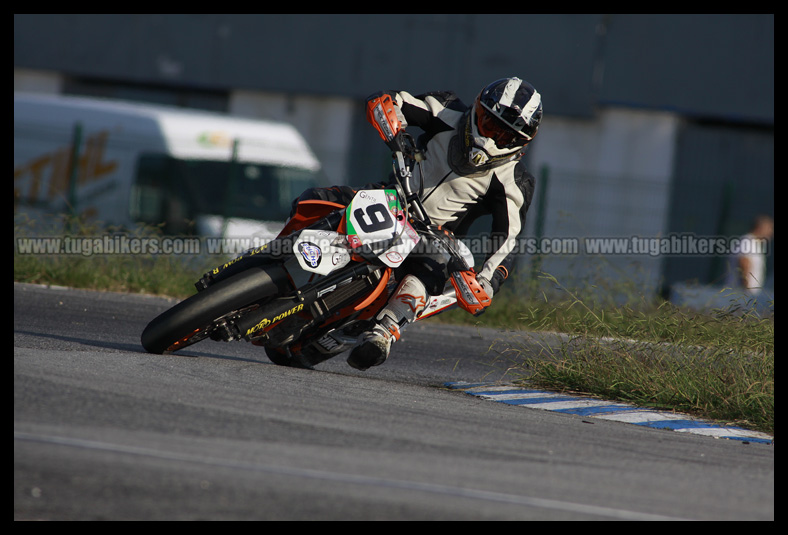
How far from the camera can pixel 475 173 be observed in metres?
6.10

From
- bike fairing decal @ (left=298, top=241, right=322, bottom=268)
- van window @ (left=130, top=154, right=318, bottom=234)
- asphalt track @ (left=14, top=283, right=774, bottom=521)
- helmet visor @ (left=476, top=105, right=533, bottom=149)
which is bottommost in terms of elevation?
van window @ (left=130, top=154, right=318, bottom=234)

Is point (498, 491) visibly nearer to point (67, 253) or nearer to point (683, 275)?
point (67, 253)

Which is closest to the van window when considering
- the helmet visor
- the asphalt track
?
the asphalt track

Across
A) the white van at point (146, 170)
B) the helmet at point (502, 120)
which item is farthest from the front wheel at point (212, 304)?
the white van at point (146, 170)

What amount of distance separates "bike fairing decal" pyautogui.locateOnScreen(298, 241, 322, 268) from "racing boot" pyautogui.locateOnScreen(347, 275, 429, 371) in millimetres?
540

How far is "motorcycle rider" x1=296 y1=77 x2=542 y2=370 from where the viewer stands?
225 inches

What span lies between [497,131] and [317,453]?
261 centimetres

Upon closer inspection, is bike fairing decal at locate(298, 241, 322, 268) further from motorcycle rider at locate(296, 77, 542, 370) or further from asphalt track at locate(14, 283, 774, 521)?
asphalt track at locate(14, 283, 774, 521)

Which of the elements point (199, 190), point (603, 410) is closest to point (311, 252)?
point (603, 410)

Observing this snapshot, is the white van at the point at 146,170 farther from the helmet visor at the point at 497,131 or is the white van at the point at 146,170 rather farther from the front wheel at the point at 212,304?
the front wheel at the point at 212,304

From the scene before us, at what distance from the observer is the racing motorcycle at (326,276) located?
536cm

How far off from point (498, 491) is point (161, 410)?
1463 millimetres

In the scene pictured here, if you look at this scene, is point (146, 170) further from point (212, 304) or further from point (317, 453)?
point (317, 453)
